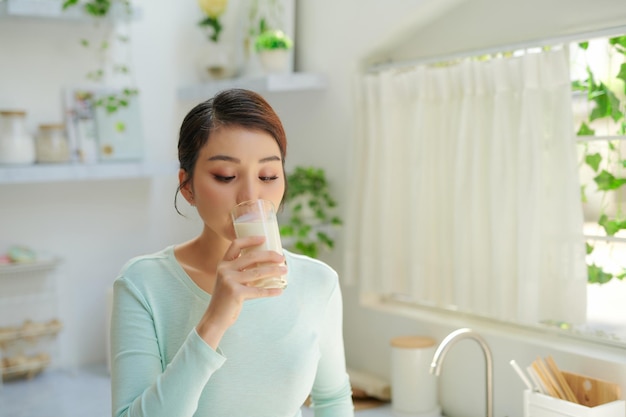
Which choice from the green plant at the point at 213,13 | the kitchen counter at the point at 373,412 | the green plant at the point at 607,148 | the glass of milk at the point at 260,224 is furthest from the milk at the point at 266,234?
the green plant at the point at 213,13

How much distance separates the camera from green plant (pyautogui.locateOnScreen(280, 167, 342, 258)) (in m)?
3.69

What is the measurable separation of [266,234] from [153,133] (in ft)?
10.4

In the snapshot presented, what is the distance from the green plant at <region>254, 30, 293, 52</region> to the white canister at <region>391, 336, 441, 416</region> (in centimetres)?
142

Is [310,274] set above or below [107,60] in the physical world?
below

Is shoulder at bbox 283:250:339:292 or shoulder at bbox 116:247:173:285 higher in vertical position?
shoulder at bbox 116:247:173:285

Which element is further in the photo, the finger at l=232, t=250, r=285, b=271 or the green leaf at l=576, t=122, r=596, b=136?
the green leaf at l=576, t=122, r=596, b=136

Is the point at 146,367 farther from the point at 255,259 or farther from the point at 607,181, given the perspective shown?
the point at 607,181

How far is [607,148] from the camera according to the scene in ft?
9.04

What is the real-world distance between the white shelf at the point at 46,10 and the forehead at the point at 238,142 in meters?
2.61

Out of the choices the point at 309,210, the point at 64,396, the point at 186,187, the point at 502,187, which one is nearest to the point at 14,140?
the point at 64,396

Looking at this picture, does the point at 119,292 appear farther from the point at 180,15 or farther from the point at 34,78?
the point at 180,15

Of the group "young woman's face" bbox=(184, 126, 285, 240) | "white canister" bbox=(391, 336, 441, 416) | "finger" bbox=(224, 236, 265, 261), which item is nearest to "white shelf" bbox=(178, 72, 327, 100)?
"white canister" bbox=(391, 336, 441, 416)

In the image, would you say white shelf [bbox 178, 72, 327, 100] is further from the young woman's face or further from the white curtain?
the young woman's face

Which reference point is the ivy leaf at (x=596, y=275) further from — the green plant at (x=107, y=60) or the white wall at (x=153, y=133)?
the green plant at (x=107, y=60)
